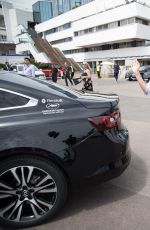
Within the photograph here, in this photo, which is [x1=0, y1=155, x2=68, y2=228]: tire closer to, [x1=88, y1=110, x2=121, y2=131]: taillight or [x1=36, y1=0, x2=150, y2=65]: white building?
[x1=88, y1=110, x2=121, y2=131]: taillight

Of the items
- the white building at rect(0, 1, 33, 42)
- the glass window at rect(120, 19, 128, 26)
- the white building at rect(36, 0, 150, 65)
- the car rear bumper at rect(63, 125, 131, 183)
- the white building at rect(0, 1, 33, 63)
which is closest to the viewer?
the car rear bumper at rect(63, 125, 131, 183)

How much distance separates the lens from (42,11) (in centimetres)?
7694

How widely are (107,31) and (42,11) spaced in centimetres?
3721

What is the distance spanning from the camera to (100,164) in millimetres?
2973

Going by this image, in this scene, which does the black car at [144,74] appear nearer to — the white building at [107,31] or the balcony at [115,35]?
the white building at [107,31]

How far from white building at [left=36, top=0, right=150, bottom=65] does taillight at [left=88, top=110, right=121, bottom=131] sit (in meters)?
40.3

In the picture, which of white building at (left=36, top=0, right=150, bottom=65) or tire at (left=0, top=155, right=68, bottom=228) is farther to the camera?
white building at (left=36, top=0, right=150, bottom=65)

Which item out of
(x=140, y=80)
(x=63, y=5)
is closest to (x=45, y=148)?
(x=140, y=80)

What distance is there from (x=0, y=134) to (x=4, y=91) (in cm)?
49

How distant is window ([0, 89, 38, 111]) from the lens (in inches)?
114

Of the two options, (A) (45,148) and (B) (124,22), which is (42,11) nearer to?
(B) (124,22)

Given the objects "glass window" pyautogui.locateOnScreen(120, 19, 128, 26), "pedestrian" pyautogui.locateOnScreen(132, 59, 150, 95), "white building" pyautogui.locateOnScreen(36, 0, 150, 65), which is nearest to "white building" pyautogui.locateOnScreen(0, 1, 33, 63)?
"white building" pyautogui.locateOnScreen(36, 0, 150, 65)

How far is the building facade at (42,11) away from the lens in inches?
2926

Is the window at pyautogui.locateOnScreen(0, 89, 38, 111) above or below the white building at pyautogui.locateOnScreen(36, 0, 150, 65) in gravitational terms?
below
